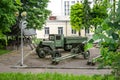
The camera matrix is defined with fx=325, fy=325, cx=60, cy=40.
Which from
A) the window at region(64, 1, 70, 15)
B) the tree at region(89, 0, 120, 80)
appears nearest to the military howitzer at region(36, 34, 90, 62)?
the tree at region(89, 0, 120, 80)

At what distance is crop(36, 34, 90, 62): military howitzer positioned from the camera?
859 inches

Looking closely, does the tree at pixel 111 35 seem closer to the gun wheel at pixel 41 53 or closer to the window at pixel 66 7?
the gun wheel at pixel 41 53

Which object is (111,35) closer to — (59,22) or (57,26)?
(59,22)

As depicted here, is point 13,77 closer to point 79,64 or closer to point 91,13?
point 79,64

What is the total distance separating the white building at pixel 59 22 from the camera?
5068cm

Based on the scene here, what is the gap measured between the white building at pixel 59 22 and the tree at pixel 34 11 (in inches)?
741

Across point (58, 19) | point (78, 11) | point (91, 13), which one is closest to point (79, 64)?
point (91, 13)

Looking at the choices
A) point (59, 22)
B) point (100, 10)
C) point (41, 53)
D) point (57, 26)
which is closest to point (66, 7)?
point (59, 22)

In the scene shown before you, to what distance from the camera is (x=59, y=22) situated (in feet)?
168

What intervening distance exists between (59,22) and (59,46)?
84.1 ft

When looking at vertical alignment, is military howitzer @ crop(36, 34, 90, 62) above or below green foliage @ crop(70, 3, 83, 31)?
below

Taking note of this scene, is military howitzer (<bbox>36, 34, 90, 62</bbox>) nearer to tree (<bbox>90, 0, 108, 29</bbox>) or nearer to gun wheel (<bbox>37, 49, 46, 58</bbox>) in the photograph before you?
gun wheel (<bbox>37, 49, 46, 58</bbox>)

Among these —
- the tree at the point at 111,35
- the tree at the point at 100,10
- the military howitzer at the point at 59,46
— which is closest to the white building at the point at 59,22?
the tree at the point at 100,10

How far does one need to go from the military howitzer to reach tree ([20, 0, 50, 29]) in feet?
15.9
